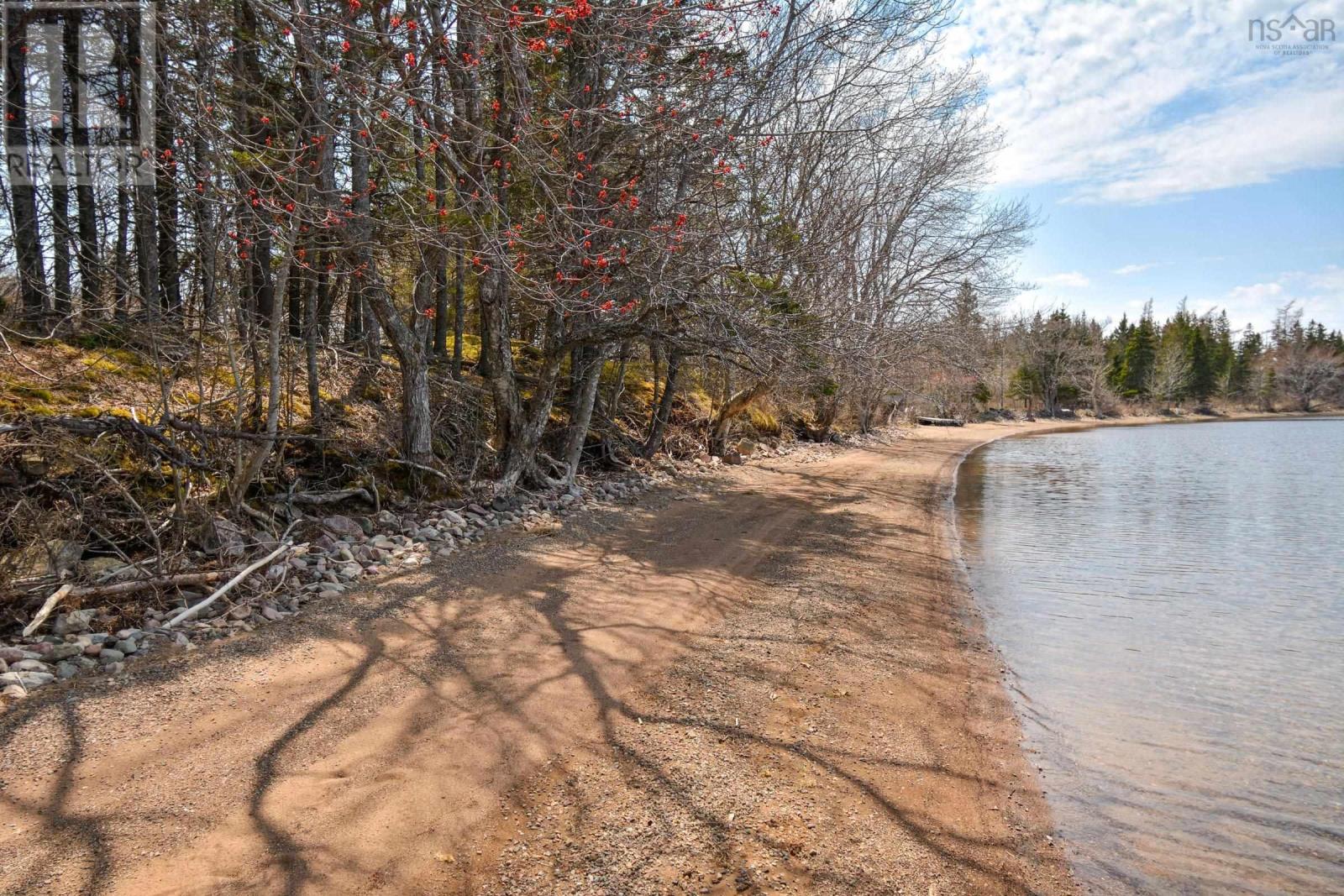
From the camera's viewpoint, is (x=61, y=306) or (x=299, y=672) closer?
(x=299, y=672)

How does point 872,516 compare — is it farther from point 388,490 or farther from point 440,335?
point 440,335

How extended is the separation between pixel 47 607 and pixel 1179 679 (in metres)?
8.02

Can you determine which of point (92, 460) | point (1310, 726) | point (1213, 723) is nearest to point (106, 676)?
point (92, 460)

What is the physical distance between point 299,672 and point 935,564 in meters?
7.24

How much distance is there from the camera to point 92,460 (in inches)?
210

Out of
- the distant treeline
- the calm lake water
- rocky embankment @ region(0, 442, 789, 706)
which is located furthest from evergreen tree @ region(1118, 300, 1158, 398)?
rocky embankment @ region(0, 442, 789, 706)

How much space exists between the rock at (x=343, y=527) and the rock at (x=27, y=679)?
3.09 m

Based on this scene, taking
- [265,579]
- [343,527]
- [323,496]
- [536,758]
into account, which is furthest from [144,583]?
[536,758]

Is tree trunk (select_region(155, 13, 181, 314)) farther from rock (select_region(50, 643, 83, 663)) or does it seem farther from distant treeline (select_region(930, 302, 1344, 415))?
distant treeline (select_region(930, 302, 1344, 415))

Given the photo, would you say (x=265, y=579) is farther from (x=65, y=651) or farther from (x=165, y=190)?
(x=165, y=190)

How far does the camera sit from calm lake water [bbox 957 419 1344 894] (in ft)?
11.7

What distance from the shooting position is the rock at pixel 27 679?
386 centimetres

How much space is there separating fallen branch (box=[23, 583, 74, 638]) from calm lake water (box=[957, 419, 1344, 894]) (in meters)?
5.78

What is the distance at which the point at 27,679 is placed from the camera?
12.8 ft
